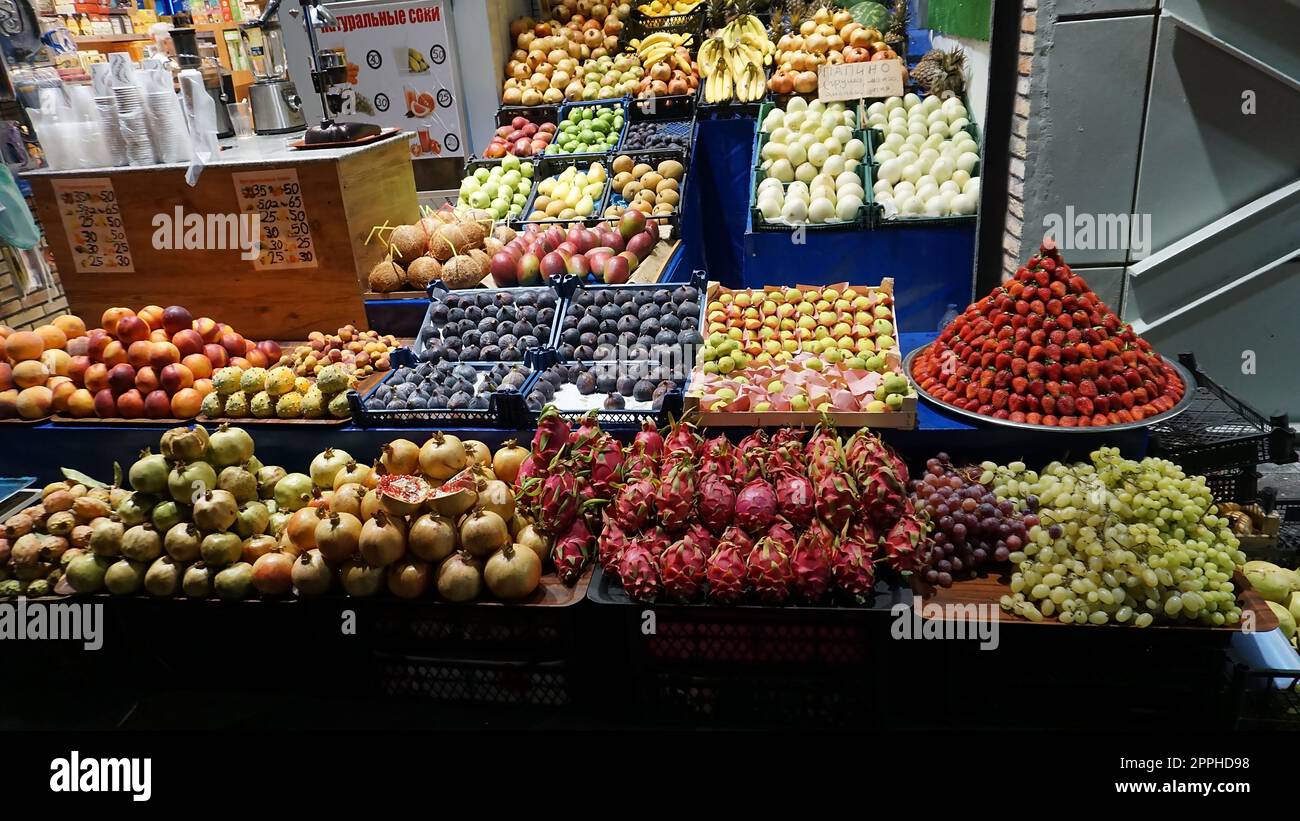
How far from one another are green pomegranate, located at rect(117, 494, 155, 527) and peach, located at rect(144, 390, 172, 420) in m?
0.71

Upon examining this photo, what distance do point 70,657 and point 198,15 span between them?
29.0 ft

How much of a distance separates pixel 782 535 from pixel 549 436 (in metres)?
0.81

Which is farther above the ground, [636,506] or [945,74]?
[945,74]

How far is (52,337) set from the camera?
3469mm

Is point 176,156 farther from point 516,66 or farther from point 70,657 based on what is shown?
point 516,66

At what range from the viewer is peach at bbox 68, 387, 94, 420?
3.24 meters

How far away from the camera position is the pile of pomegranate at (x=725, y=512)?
2.16 meters

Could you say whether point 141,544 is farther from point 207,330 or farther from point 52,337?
point 52,337

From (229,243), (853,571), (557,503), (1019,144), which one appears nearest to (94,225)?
(229,243)

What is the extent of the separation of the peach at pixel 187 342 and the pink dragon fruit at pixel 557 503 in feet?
6.02

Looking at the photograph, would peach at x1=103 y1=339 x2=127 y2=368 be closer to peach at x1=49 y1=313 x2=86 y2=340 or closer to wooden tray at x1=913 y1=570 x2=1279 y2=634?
peach at x1=49 y1=313 x2=86 y2=340

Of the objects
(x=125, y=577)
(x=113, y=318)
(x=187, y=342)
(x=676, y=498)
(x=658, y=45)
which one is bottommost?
(x=125, y=577)

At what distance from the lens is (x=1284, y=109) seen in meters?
3.37

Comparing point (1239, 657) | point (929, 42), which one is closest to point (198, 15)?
point (929, 42)
